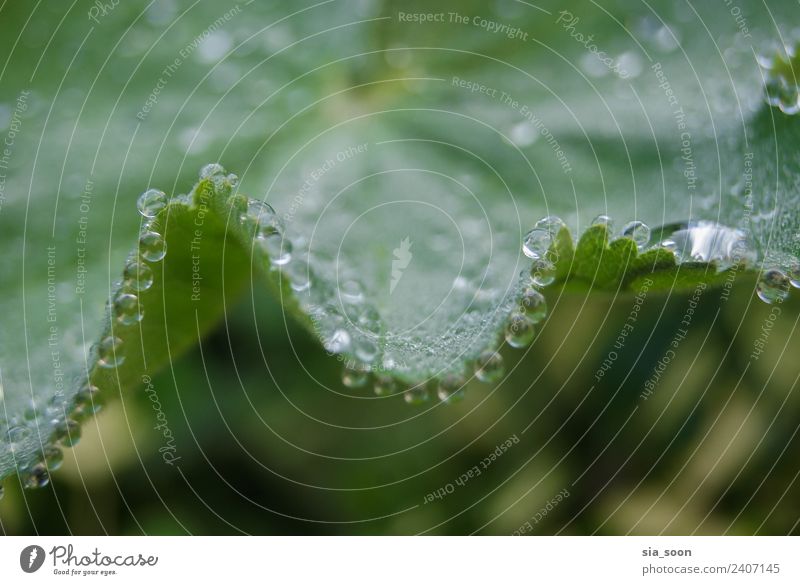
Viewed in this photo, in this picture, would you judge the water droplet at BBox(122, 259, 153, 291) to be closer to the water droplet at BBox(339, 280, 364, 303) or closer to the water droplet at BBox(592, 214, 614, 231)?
the water droplet at BBox(339, 280, 364, 303)

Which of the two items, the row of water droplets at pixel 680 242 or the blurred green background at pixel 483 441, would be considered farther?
the blurred green background at pixel 483 441

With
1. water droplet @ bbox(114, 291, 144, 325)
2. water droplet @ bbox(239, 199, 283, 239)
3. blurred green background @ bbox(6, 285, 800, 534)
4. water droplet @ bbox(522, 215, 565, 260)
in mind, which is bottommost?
blurred green background @ bbox(6, 285, 800, 534)

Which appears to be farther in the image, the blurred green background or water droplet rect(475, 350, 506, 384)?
the blurred green background

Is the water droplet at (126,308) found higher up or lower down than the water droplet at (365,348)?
higher up

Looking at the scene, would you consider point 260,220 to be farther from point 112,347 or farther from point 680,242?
point 680,242

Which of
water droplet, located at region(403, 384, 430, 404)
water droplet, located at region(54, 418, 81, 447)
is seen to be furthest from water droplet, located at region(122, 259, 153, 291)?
water droplet, located at region(403, 384, 430, 404)

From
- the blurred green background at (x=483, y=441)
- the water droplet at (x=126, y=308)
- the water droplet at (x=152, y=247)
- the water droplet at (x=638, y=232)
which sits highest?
the water droplet at (x=152, y=247)

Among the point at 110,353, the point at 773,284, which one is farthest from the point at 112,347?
the point at 773,284

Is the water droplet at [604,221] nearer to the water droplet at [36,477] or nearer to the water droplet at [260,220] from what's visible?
the water droplet at [260,220]

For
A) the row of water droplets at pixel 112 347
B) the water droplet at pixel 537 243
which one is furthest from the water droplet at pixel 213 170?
the water droplet at pixel 537 243
